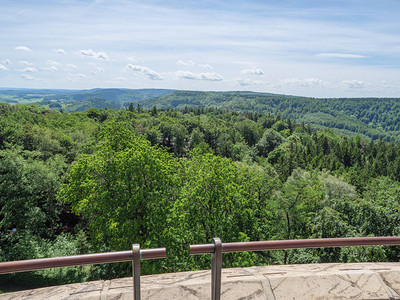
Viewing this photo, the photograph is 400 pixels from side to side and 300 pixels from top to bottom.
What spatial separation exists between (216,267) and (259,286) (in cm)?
115

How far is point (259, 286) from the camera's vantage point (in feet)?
12.9

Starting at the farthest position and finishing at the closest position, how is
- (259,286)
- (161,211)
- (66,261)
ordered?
(161,211), (259,286), (66,261)

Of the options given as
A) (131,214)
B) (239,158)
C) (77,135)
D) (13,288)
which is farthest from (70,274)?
(239,158)

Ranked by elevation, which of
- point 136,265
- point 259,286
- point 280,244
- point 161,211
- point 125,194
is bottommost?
point 161,211

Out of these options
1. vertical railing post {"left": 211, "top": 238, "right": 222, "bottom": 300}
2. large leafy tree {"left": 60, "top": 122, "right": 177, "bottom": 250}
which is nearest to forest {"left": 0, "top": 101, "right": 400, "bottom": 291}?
large leafy tree {"left": 60, "top": 122, "right": 177, "bottom": 250}

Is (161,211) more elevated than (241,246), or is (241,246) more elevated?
(241,246)

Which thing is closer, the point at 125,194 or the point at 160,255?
the point at 160,255

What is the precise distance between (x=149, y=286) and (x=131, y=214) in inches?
531

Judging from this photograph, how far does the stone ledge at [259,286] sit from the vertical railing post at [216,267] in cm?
52

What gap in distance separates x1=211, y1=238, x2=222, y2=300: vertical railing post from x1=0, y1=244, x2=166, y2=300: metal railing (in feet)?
1.92

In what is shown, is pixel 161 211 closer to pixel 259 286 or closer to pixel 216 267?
pixel 259 286

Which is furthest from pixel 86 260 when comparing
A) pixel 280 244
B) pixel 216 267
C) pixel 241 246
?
pixel 280 244

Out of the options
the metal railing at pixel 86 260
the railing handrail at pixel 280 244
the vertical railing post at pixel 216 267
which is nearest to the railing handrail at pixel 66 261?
the metal railing at pixel 86 260

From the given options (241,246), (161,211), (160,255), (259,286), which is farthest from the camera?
(161,211)
